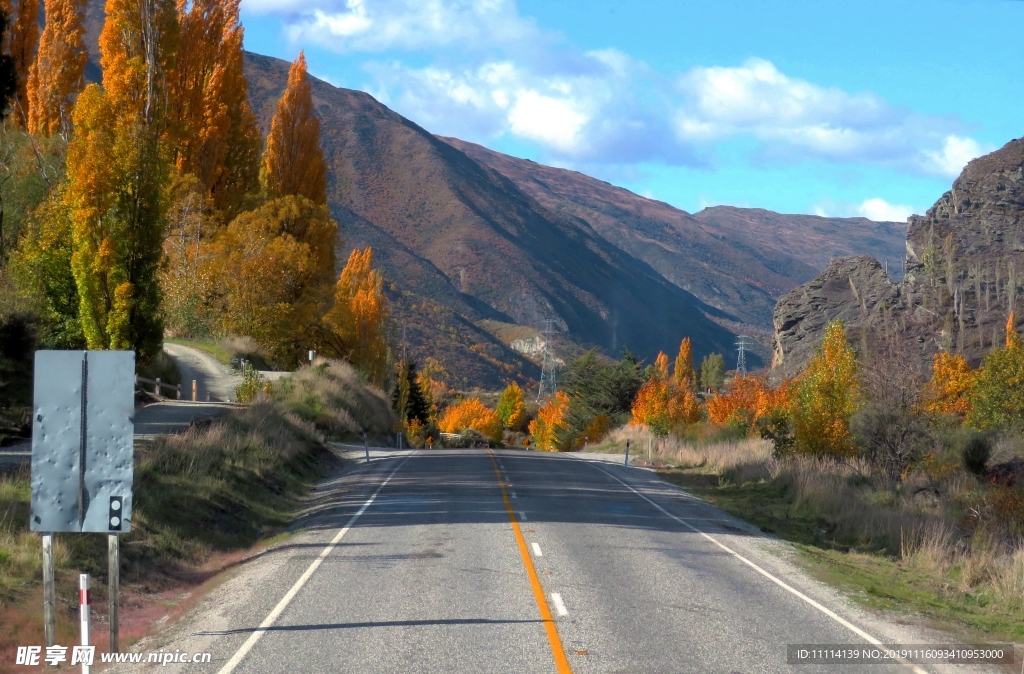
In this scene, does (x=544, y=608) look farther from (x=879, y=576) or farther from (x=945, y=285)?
(x=945, y=285)

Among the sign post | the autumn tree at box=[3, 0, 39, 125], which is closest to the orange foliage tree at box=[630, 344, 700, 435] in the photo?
the autumn tree at box=[3, 0, 39, 125]

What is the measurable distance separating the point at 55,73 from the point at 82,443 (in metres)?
45.9

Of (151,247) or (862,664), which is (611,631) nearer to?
(862,664)

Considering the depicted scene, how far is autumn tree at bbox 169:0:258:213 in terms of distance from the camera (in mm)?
47500

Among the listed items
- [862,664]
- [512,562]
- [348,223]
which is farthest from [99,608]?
[348,223]

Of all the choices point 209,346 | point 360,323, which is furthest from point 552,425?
point 209,346

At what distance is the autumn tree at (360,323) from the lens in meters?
57.9

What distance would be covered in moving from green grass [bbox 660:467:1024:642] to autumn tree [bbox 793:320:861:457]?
7408 millimetres

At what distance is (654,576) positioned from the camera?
13102 mm

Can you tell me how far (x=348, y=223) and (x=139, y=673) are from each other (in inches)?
6723

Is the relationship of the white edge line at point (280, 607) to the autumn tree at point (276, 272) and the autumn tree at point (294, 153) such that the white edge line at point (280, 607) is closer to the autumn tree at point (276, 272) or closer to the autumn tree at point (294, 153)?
the autumn tree at point (276, 272)

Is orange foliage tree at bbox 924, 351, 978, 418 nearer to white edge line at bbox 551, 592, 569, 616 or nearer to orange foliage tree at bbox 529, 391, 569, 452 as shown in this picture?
orange foliage tree at bbox 529, 391, 569, 452

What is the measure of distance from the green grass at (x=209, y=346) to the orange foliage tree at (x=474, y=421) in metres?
59.8

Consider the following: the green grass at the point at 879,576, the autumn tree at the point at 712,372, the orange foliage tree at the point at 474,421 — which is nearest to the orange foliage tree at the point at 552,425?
the orange foliage tree at the point at 474,421
